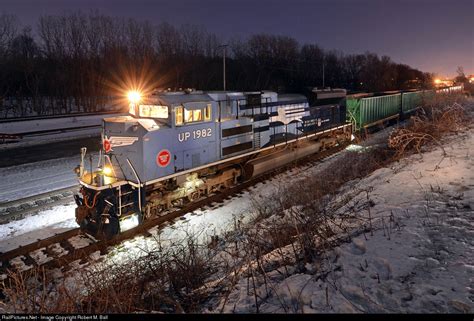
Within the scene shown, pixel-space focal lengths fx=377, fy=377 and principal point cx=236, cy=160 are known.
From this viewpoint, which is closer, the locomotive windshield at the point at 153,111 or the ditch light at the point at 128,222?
the ditch light at the point at 128,222

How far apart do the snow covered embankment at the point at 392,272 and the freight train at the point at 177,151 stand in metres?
4.90

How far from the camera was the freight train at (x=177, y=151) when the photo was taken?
31.1ft

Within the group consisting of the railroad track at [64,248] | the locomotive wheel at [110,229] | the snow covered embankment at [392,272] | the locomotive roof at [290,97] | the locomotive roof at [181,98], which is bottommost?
the railroad track at [64,248]

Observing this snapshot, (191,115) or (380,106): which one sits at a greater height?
(380,106)

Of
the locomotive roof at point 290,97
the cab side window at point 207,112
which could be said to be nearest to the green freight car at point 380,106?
the locomotive roof at point 290,97

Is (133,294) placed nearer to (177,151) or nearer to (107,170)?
(177,151)

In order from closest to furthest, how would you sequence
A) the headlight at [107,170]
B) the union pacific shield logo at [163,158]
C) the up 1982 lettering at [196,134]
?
the union pacific shield logo at [163,158] → the headlight at [107,170] → the up 1982 lettering at [196,134]

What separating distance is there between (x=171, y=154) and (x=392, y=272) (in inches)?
273

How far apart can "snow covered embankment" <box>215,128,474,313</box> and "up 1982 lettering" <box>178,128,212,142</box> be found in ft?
17.6

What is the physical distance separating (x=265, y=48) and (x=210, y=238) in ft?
216

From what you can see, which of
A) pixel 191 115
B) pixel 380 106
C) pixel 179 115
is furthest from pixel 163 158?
pixel 380 106

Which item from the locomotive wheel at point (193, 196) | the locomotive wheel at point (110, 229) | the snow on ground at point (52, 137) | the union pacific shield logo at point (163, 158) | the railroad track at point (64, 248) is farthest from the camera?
the snow on ground at point (52, 137)

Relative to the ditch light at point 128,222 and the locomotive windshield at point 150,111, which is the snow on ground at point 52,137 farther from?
the ditch light at point 128,222

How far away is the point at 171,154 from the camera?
10.4 meters
